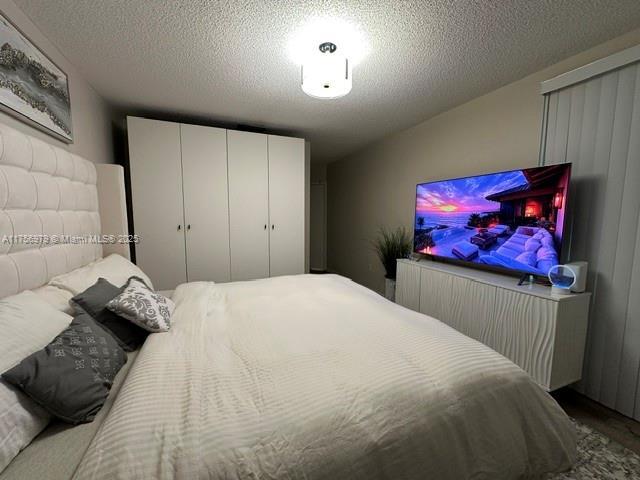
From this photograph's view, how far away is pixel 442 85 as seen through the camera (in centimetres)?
226

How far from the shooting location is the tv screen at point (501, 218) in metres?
1.82

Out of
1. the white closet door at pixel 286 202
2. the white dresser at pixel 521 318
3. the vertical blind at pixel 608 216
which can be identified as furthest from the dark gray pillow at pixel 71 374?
the vertical blind at pixel 608 216

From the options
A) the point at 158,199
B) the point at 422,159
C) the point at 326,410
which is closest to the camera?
the point at 326,410

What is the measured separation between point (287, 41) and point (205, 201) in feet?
6.17

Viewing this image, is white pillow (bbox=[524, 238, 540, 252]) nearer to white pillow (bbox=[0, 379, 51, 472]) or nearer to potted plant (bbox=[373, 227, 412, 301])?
potted plant (bbox=[373, 227, 412, 301])

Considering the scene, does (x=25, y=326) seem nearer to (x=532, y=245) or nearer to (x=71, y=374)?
(x=71, y=374)

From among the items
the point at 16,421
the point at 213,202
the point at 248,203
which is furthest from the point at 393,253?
the point at 16,421

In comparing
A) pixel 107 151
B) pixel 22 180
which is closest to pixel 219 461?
pixel 22 180

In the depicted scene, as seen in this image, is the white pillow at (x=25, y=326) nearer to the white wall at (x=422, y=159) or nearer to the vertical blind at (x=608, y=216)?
the vertical blind at (x=608, y=216)

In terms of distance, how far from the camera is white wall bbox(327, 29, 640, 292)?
2123mm

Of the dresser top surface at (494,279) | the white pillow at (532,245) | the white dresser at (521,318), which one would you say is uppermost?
the white pillow at (532,245)

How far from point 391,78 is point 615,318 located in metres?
2.23

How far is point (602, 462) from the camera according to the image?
1335 millimetres

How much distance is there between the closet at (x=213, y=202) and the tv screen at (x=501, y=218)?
1.65 m
